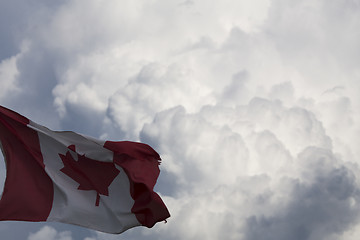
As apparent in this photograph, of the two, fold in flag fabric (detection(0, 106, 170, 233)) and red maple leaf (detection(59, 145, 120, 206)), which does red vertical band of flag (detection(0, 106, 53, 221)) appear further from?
red maple leaf (detection(59, 145, 120, 206))

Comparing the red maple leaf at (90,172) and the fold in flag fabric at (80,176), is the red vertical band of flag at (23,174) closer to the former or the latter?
the fold in flag fabric at (80,176)

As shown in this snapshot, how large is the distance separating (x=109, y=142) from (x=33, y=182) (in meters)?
4.69

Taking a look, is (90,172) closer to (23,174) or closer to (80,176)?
(80,176)

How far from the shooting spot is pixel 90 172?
34.8 meters

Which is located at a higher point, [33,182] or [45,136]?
[45,136]

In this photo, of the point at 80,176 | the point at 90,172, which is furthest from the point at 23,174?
the point at 90,172

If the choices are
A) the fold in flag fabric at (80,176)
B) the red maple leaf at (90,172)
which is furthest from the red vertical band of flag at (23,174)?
the red maple leaf at (90,172)

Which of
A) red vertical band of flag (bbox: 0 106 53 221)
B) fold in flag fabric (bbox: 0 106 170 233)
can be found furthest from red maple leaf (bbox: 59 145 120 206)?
red vertical band of flag (bbox: 0 106 53 221)

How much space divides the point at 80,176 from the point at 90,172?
2.00 ft

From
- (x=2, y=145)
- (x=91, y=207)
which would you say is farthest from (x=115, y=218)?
(x=2, y=145)

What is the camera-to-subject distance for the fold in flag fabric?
33312mm

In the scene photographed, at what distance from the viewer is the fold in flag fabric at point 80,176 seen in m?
33.3

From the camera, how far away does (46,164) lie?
3441cm

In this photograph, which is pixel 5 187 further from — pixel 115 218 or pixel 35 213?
pixel 115 218
